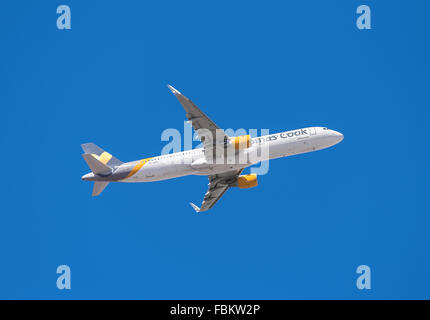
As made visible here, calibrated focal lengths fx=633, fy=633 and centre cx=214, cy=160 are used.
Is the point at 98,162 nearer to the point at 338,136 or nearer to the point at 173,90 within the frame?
the point at 173,90

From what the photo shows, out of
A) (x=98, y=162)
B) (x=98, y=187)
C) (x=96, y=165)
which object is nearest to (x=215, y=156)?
(x=98, y=162)

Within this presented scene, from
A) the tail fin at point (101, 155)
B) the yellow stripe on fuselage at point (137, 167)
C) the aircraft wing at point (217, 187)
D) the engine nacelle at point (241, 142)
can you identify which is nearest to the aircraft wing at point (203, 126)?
the engine nacelle at point (241, 142)

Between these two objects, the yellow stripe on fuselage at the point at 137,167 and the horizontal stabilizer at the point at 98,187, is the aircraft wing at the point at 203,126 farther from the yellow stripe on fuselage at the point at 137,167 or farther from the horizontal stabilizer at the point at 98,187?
the horizontal stabilizer at the point at 98,187

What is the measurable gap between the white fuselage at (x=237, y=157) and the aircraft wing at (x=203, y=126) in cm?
196

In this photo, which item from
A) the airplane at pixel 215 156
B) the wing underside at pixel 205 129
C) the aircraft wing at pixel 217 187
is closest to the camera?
the wing underside at pixel 205 129

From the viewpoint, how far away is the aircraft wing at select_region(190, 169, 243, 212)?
7350cm

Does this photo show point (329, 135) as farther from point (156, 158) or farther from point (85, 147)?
point (85, 147)

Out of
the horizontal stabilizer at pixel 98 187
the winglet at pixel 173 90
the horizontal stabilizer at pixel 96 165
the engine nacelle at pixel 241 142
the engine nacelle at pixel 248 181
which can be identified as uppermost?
the winglet at pixel 173 90

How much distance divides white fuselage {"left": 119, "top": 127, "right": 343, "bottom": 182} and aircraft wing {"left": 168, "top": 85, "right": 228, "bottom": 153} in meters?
1.96

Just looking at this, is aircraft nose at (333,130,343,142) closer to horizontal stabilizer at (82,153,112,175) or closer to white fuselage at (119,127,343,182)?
white fuselage at (119,127,343,182)

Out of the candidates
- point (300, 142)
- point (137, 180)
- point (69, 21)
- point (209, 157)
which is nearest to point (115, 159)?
point (137, 180)

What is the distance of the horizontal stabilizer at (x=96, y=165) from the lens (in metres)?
65.6

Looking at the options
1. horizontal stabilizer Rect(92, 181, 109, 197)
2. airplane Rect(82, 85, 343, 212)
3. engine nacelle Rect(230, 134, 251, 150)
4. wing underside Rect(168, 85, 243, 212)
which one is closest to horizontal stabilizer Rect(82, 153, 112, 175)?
airplane Rect(82, 85, 343, 212)

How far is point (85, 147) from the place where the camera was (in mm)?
69625
